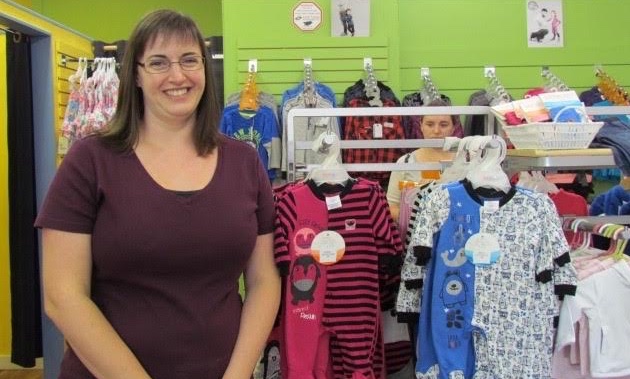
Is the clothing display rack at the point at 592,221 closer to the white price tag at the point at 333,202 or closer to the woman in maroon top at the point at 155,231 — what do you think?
the white price tag at the point at 333,202

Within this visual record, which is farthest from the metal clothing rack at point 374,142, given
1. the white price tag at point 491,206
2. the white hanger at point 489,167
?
the white price tag at point 491,206

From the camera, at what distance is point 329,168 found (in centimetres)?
236

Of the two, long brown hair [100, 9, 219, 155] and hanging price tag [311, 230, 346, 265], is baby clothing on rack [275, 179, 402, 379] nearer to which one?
hanging price tag [311, 230, 346, 265]

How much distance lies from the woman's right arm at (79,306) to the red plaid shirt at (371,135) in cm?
256

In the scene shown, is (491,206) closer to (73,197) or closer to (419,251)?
(419,251)

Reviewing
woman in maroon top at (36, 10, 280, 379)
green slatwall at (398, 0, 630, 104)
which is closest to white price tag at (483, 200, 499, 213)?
woman in maroon top at (36, 10, 280, 379)

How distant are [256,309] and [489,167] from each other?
1.12 meters

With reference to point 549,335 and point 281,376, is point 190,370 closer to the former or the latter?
point 281,376

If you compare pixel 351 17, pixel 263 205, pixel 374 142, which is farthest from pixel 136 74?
pixel 351 17

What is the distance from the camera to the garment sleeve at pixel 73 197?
52.5 inches

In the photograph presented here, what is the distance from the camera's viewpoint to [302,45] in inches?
161

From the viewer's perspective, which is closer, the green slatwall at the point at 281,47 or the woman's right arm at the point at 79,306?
the woman's right arm at the point at 79,306

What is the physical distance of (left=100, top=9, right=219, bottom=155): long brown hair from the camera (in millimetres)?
1419

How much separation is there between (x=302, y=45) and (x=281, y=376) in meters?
2.36
